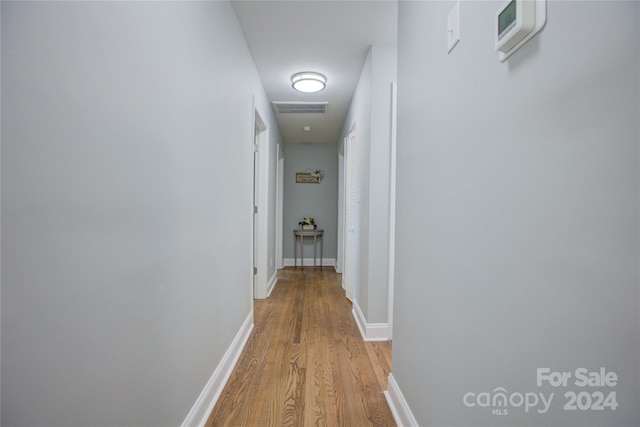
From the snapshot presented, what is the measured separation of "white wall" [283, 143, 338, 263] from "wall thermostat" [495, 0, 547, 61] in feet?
17.3

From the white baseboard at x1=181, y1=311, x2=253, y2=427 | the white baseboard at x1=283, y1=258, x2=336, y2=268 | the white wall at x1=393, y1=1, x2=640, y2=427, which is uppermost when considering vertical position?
the white wall at x1=393, y1=1, x2=640, y2=427

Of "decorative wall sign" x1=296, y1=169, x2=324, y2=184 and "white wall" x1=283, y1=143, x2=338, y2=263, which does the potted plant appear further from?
"decorative wall sign" x1=296, y1=169, x2=324, y2=184

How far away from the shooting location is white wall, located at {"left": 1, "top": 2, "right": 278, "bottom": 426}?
2.04 ft

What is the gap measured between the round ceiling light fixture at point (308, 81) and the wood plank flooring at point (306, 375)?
241 centimetres

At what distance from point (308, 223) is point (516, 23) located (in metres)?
5.33

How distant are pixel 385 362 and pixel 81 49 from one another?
2.31 metres

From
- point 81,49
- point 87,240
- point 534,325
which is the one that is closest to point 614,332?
point 534,325

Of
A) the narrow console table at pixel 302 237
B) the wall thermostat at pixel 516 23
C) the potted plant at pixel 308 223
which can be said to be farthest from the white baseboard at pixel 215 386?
the potted plant at pixel 308 223

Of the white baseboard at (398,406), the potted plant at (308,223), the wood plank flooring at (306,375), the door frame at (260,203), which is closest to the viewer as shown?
the white baseboard at (398,406)

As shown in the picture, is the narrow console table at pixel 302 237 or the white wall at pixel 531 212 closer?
the white wall at pixel 531 212

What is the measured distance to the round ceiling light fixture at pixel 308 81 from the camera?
3.08 meters

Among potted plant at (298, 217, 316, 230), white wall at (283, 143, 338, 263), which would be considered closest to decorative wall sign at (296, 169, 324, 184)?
white wall at (283, 143, 338, 263)

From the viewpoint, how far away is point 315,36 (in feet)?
7.95

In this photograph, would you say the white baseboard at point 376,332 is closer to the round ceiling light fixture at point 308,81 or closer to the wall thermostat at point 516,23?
the wall thermostat at point 516,23
